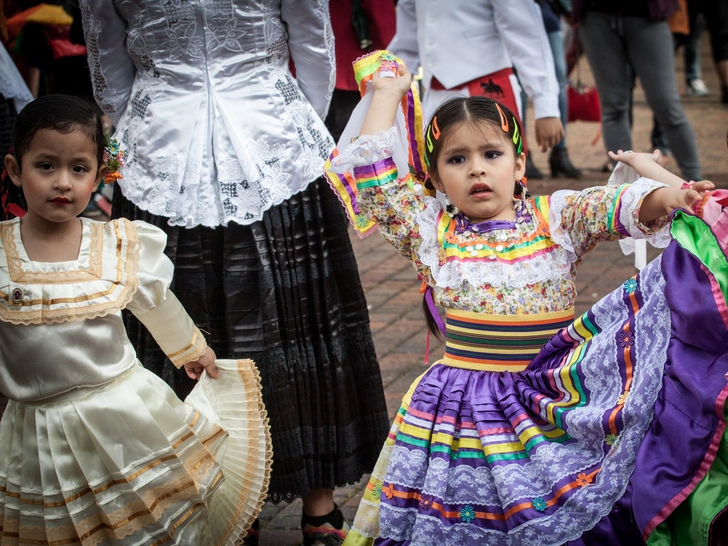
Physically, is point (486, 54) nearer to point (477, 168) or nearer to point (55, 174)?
point (477, 168)

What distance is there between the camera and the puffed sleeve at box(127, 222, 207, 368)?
268 centimetres

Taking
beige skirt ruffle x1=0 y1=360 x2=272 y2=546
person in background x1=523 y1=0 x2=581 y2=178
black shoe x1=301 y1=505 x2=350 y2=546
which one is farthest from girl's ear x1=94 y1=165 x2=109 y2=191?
person in background x1=523 y1=0 x2=581 y2=178

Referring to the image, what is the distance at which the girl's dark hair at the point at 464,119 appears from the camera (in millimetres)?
2807

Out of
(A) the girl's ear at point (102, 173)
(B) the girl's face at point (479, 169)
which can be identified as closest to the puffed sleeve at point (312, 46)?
(B) the girl's face at point (479, 169)

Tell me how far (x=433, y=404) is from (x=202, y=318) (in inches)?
32.2

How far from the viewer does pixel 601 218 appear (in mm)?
2596

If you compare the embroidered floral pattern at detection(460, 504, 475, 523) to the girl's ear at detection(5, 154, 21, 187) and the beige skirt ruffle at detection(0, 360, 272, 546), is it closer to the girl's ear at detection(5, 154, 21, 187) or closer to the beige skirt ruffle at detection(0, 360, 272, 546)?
the beige skirt ruffle at detection(0, 360, 272, 546)

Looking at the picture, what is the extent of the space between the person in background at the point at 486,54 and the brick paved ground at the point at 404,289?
1221mm

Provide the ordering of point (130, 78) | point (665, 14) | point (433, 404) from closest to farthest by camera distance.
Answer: point (433, 404), point (130, 78), point (665, 14)

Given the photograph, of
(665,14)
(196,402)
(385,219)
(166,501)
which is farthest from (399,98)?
(665,14)

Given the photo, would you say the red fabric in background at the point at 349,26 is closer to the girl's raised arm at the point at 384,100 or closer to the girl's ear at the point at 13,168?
the girl's raised arm at the point at 384,100

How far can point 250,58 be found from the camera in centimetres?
302

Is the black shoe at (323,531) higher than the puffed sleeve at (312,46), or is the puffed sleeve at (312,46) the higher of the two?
the puffed sleeve at (312,46)

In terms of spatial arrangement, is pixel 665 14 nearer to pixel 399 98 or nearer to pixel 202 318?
pixel 399 98
